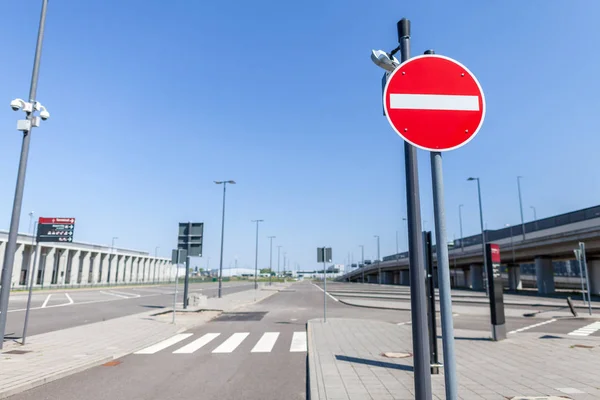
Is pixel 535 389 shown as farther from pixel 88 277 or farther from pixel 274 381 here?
pixel 88 277

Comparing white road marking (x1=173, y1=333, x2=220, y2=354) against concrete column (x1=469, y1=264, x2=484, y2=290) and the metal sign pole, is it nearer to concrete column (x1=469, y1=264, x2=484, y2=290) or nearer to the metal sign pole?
the metal sign pole

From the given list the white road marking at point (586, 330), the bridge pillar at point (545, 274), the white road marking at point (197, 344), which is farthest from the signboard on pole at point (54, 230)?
the bridge pillar at point (545, 274)

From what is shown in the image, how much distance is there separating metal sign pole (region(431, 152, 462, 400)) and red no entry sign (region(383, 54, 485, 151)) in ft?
0.56

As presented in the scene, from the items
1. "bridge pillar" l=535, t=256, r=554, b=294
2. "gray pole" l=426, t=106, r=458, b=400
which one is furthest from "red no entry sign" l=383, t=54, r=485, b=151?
"bridge pillar" l=535, t=256, r=554, b=294

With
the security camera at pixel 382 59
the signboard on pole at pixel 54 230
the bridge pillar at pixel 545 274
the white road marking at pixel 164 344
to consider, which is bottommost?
the white road marking at pixel 164 344

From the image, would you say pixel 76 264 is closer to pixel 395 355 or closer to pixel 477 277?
pixel 477 277

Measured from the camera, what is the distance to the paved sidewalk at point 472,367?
6182 mm

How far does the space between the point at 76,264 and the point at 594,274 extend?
77.3 metres

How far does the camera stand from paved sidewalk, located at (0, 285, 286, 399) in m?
7.23

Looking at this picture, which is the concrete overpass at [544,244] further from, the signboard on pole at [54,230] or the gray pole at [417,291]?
the signboard on pole at [54,230]

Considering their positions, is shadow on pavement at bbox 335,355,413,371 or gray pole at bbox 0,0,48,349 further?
gray pole at bbox 0,0,48,349

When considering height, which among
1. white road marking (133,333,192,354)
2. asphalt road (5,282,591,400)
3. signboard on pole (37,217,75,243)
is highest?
signboard on pole (37,217,75,243)

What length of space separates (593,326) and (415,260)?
17273 mm

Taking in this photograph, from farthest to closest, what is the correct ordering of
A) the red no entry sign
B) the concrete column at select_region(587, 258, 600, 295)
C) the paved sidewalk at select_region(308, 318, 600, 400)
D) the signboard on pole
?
1. the concrete column at select_region(587, 258, 600, 295)
2. the signboard on pole
3. the paved sidewalk at select_region(308, 318, 600, 400)
4. the red no entry sign
